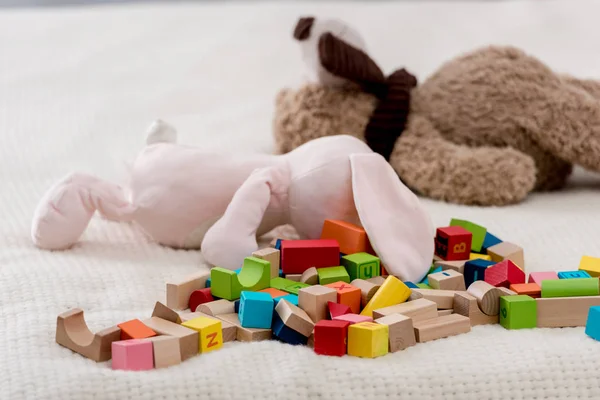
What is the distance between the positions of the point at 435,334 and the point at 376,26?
1489 millimetres

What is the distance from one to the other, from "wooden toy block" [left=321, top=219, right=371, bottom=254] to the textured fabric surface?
180 millimetres

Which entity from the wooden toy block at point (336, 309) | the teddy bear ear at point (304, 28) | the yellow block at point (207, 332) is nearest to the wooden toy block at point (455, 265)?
the wooden toy block at point (336, 309)

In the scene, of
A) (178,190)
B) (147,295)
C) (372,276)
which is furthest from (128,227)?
(372,276)

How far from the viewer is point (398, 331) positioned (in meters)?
0.74

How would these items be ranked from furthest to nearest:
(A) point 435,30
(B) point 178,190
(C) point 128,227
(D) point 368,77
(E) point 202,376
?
(A) point 435,30 < (D) point 368,77 < (C) point 128,227 < (B) point 178,190 < (E) point 202,376

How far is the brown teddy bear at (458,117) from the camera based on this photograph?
4.02 ft

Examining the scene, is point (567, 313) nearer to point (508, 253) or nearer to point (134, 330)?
point (508, 253)

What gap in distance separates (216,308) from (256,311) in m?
0.07

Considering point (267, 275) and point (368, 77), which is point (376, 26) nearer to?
point (368, 77)

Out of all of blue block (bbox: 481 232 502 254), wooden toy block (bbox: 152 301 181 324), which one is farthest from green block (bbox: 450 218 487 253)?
wooden toy block (bbox: 152 301 181 324)

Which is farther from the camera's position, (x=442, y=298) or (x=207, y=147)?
(x=207, y=147)

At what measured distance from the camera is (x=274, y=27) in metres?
2.11

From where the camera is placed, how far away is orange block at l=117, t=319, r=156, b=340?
712 millimetres

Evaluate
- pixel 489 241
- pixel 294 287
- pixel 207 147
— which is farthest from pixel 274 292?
pixel 207 147
